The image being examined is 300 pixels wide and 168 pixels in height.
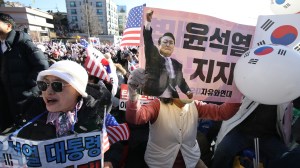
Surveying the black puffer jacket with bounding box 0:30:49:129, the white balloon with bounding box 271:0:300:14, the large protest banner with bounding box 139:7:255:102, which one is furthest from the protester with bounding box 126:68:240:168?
the black puffer jacket with bounding box 0:30:49:129

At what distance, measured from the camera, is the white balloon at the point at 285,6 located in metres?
2.59

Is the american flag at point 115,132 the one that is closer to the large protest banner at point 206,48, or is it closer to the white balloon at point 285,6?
the large protest banner at point 206,48

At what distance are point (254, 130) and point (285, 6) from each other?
1.56 meters

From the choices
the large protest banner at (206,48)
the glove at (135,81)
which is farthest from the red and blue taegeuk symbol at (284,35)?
the glove at (135,81)

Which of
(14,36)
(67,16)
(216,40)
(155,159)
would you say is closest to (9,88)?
(14,36)

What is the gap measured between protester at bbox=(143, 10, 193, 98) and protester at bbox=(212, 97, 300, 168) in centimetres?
77

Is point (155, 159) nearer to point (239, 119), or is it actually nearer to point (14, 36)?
point (239, 119)

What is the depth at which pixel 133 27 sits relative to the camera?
3018mm

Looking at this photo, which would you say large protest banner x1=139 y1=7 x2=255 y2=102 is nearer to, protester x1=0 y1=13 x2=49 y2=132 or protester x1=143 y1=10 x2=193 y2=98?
protester x1=143 y1=10 x2=193 y2=98

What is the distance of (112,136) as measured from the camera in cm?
220

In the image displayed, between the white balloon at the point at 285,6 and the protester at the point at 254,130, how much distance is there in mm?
1159

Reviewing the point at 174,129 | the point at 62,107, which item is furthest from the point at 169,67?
the point at 62,107

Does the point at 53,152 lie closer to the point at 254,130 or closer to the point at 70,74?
the point at 70,74

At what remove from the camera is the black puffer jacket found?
2.80 m
